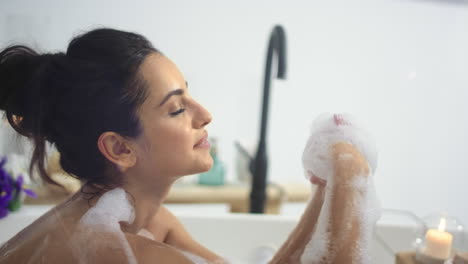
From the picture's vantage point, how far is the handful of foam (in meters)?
0.56

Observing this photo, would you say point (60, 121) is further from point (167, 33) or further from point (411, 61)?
point (411, 61)

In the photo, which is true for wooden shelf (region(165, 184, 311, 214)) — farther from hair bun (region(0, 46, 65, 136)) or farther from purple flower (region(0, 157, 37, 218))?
hair bun (region(0, 46, 65, 136))

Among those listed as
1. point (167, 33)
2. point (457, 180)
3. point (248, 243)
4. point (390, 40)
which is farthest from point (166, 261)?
point (457, 180)

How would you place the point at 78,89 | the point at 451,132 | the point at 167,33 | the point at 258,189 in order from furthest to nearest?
the point at 451,132, the point at 258,189, the point at 167,33, the point at 78,89

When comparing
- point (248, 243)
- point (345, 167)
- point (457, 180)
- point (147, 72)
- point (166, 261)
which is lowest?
point (248, 243)

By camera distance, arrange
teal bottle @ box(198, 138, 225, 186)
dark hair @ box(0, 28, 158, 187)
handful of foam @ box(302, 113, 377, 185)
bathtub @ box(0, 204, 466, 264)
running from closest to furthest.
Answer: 1. dark hair @ box(0, 28, 158, 187)
2. handful of foam @ box(302, 113, 377, 185)
3. bathtub @ box(0, 204, 466, 264)
4. teal bottle @ box(198, 138, 225, 186)

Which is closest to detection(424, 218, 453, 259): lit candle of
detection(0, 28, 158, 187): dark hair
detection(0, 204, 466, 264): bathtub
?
detection(0, 204, 466, 264): bathtub

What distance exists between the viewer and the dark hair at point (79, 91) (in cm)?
44

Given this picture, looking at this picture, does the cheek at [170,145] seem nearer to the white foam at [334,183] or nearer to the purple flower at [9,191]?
the white foam at [334,183]

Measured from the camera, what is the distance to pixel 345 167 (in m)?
0.51

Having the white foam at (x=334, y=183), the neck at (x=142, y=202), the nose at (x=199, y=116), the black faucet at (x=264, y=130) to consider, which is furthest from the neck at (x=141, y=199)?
the black faucet at (x=264, y=130)

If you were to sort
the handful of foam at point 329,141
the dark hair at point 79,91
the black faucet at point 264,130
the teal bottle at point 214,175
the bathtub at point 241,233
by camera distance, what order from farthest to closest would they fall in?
the teal bottle at point 214,175, the bathtub at point 241,233, the black faucet at point 264,130, the handful of foam at point 329,141, the dark hair at point 79,91

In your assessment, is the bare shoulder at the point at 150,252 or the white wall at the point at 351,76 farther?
the white wall at the point at 351,76

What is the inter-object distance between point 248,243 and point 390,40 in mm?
774
